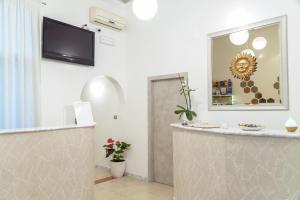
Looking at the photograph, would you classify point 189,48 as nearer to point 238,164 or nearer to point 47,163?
point 238,164

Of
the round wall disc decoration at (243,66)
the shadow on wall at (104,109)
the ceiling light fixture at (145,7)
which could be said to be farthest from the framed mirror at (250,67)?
the shadow on wall at (104,109)

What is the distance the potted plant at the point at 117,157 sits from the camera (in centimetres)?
466

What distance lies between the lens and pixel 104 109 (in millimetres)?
5477

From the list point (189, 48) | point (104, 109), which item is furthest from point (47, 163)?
point (104, 109)

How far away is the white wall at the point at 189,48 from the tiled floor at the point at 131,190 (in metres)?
0.40

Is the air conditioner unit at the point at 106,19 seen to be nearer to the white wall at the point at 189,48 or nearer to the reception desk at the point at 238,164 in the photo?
the white wall at the point at 189,48

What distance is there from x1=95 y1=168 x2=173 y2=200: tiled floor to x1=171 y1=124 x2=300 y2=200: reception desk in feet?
2.99

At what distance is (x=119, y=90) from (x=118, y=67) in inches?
20.2

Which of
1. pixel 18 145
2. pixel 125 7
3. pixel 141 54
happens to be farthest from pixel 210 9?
pixel 18 145

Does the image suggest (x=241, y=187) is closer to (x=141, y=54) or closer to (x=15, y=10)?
(x=141, y=54)

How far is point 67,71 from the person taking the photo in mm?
3740

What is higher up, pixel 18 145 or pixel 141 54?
pixel 141 54

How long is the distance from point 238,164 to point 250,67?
1532mm

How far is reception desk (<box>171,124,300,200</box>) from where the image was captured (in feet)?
6.77
